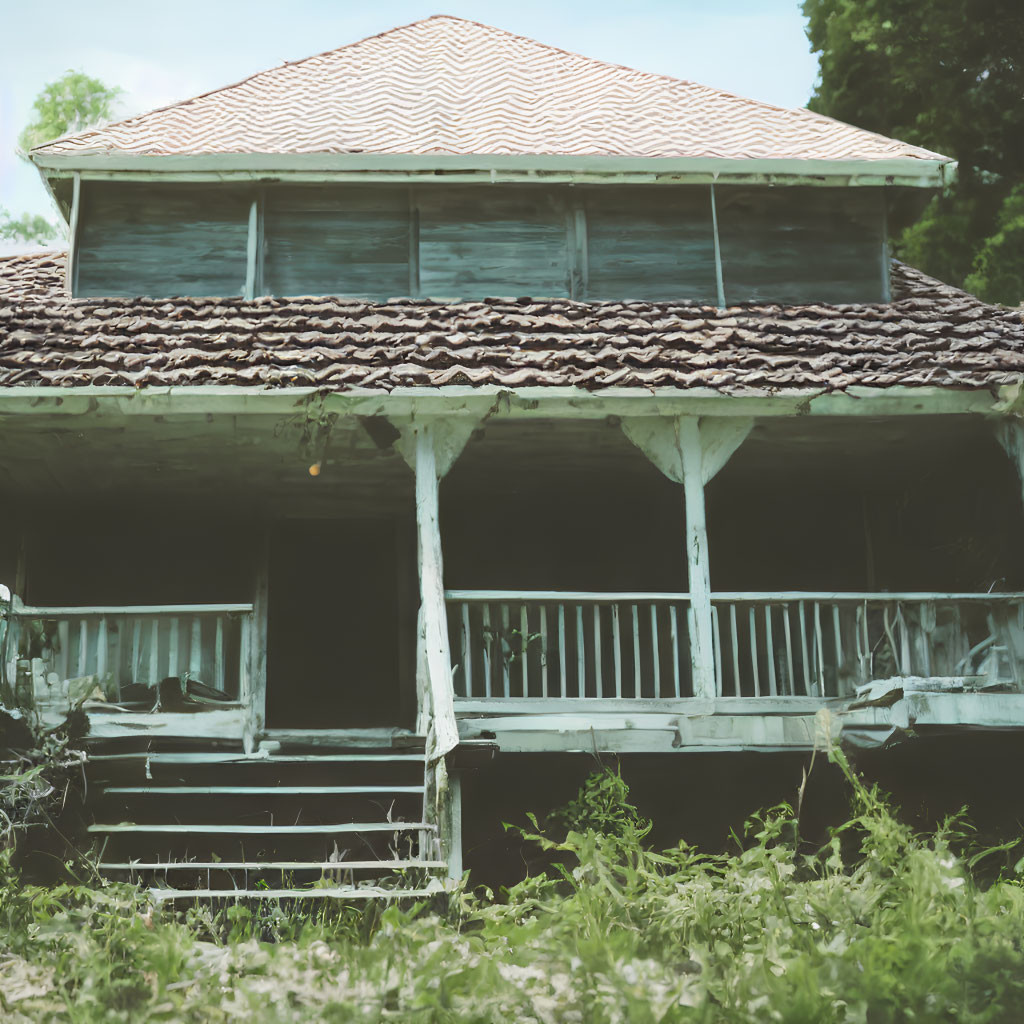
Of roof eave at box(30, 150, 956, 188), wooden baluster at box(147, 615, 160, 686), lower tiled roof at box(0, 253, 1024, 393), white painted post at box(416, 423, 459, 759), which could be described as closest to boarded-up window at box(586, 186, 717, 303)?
roof eave at box(30, 150, 956, 188)

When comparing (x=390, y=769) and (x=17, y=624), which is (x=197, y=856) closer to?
(x=390, y=769)

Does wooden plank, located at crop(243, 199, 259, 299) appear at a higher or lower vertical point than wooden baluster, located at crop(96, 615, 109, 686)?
higher

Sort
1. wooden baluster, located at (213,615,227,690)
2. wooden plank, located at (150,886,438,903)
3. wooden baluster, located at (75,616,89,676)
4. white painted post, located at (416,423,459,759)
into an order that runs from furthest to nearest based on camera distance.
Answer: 1. wooden baluster, located at (213,615,227,690)
2. wooden baluster, located at (75,616,89,676)
3. white painted post, located at (416,423,459,759)
4. wooden plank, located at (150,886,438,903)

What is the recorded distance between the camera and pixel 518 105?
12.8 meters

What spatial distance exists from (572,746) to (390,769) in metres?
1.97

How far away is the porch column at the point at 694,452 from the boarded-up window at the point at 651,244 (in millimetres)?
2427

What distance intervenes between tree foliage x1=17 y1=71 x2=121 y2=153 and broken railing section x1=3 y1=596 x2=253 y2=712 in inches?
753

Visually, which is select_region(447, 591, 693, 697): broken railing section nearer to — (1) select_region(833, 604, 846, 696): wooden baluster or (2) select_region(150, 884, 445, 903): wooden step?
(1) select_region(833, 604, 846, 696): wooden baluster

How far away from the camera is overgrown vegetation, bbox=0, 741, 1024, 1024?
4.96m

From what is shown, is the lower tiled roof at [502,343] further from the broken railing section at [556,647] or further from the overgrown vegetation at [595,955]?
the overgrown vegetation at [595,955]

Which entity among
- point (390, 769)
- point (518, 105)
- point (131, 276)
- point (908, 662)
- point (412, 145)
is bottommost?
point (390, 769)

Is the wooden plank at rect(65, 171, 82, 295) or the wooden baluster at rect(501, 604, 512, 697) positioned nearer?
the wooden baluster at rect(501, 604, 512, 697)

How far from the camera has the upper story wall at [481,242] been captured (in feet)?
37.6

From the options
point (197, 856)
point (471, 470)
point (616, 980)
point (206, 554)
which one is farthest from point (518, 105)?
point (616, 980)
